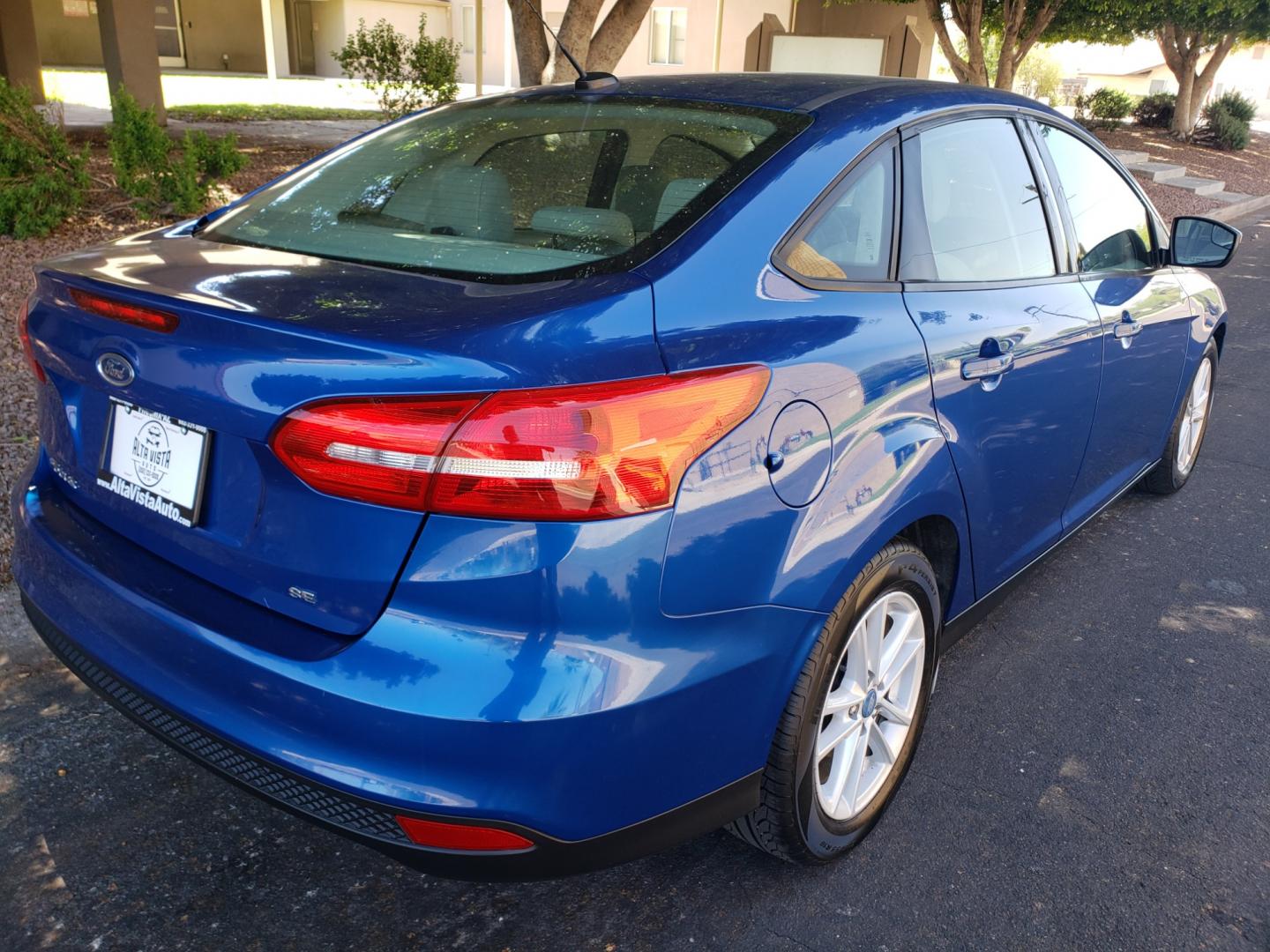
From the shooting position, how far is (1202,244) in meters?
3.91

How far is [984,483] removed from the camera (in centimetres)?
263

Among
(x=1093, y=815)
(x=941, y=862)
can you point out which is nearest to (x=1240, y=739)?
(x=1093, y=815)

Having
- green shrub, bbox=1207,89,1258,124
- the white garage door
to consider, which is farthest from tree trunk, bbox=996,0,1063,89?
green shrub, bbox=1207,89,1258,124

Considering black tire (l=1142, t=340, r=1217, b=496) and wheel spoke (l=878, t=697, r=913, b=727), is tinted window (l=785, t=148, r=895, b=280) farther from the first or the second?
black tire (l=1142, t=340, r=1217, b=496)

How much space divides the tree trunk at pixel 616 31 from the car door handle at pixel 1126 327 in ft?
23.9

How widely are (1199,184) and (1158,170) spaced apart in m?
0.75

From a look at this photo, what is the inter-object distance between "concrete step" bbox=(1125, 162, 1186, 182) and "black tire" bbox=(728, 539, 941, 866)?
1779 cm

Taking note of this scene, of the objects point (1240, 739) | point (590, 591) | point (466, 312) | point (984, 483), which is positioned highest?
point (466, 312)

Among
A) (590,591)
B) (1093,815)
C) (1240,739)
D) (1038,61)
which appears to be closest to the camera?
(590,591)

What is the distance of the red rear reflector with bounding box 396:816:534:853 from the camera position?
1.68m

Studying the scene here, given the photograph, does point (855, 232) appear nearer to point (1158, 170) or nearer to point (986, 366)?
point (986, 366)

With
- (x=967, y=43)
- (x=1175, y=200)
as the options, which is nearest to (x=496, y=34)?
(x=967, y=43)

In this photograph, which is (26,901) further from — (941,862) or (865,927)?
(941,862)

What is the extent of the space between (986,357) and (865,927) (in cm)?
133
